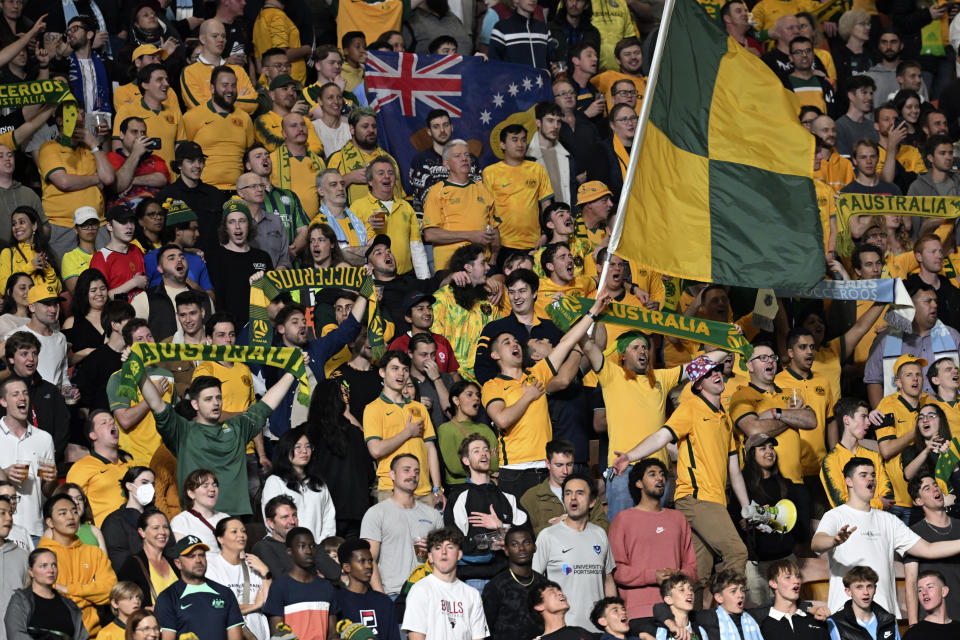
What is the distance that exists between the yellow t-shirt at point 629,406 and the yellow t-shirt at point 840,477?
3.97ft

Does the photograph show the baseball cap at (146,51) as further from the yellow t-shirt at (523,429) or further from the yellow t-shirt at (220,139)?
the yellow t-shirt at (523,429)

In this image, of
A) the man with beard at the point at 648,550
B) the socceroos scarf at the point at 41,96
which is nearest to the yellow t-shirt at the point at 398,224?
the socceroos scarf at the point at 41,96

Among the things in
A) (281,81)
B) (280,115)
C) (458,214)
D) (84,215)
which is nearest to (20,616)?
(84,215)

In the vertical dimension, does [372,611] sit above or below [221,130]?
below

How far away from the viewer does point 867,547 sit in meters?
12.1

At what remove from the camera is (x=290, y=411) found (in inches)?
510

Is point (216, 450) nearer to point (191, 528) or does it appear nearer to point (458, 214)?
point (191, 528)

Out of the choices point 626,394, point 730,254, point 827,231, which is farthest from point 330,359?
point 827,231

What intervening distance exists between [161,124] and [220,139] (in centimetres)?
55

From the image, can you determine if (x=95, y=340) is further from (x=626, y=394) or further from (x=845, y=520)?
(x=845, y=520)

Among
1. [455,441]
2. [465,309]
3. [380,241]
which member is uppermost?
[380,241]

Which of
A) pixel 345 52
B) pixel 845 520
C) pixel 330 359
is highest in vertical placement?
pixel 345 52

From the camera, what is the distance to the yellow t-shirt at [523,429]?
40.6ft

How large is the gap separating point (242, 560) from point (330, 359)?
2.56 meters
